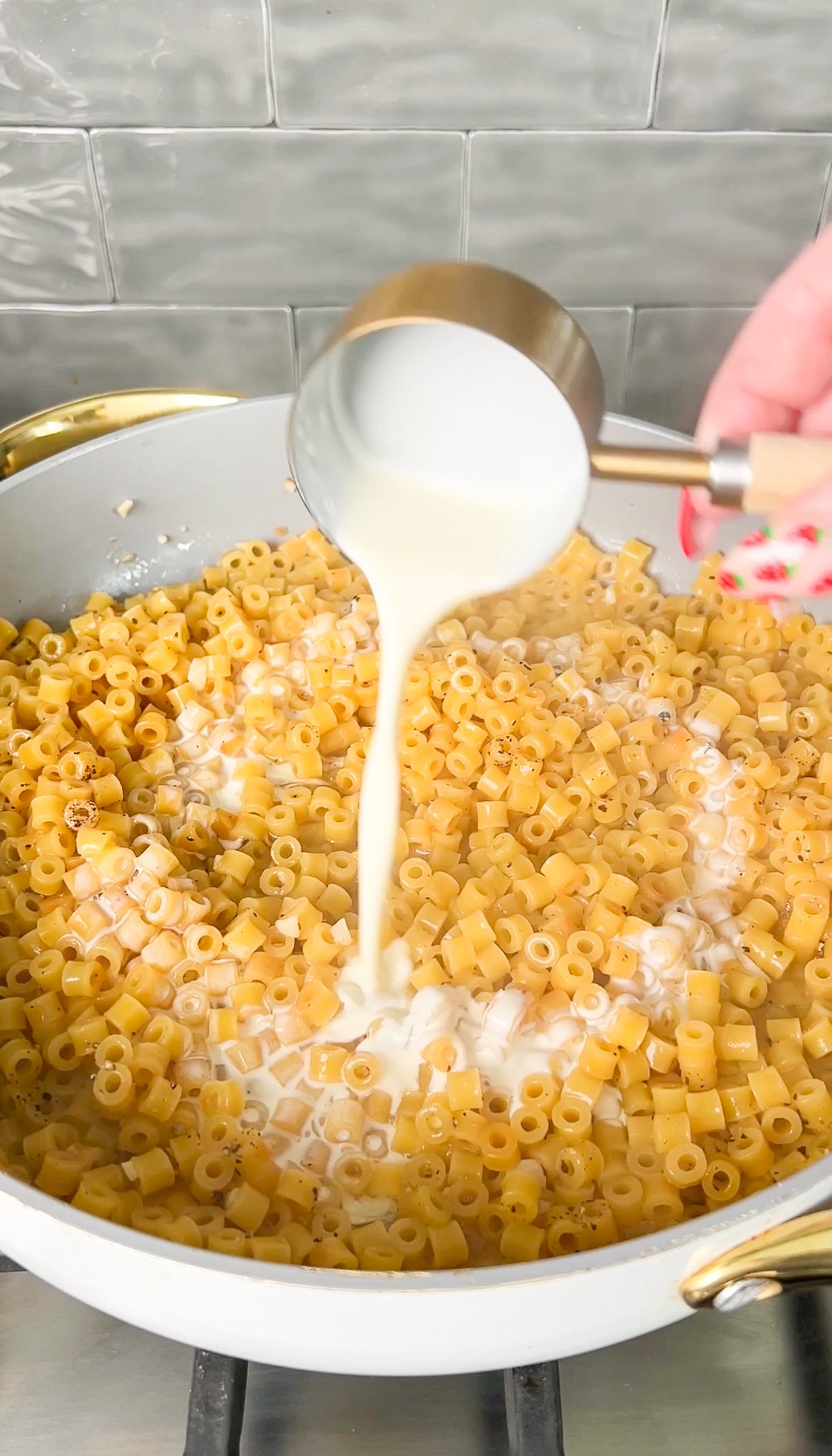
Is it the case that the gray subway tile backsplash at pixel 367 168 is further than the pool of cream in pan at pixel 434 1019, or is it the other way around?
the gray subway tile backsplash at pixel 367 168

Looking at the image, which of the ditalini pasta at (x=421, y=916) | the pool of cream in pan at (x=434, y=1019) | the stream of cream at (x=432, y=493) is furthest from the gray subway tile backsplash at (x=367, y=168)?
A: the pool of cream in pan at (x=434, y=1019)

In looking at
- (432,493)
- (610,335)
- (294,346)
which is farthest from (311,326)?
(432,493)

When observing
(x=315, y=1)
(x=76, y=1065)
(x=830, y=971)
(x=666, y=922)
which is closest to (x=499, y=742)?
(x=666, y=922)

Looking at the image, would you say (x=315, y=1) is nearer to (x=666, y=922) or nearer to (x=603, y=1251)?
(x=666, y=922)

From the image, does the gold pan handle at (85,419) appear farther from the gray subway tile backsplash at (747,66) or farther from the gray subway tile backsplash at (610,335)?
the gray subway tile backsplash at (747,66)

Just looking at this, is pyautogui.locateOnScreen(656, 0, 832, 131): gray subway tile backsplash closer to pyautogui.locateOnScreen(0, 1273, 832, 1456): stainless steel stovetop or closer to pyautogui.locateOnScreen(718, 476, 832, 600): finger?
pyautogui.locateOnScreen(718, 476, 832, 600): finger
